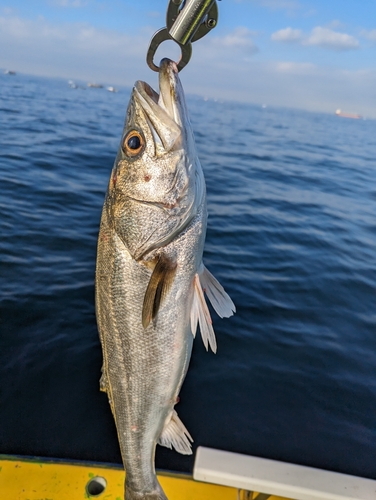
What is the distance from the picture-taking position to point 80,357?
5.60 meters

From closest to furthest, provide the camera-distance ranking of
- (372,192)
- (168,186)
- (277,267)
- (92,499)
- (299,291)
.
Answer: (168,186), (92,499), (299,291), (277,267), (372,192)

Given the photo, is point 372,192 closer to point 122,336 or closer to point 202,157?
point 202,157

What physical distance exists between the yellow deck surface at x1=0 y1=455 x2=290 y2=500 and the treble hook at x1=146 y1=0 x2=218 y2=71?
3.39m

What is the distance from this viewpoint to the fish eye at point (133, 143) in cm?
222

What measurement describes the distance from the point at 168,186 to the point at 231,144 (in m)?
24.5

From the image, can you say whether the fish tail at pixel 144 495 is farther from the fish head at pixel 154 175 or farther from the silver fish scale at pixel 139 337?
the fish head at pixel 154 175

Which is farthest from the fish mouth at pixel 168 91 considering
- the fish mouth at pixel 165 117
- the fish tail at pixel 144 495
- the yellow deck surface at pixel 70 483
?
the yellow deck surface at pixel 70 483

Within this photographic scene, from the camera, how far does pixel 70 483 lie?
3.30 meters

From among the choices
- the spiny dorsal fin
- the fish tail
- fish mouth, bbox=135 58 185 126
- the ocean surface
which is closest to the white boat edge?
the fish tail

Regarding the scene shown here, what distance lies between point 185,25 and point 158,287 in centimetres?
138

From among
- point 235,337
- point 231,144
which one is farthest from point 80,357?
point 231,144

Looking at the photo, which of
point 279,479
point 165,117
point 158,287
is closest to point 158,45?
point 165,117

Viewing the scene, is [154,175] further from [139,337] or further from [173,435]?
[173,435]

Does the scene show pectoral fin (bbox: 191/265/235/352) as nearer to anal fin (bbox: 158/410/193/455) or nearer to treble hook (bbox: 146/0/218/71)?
anal fin (bbox: 158/410/193/455)
